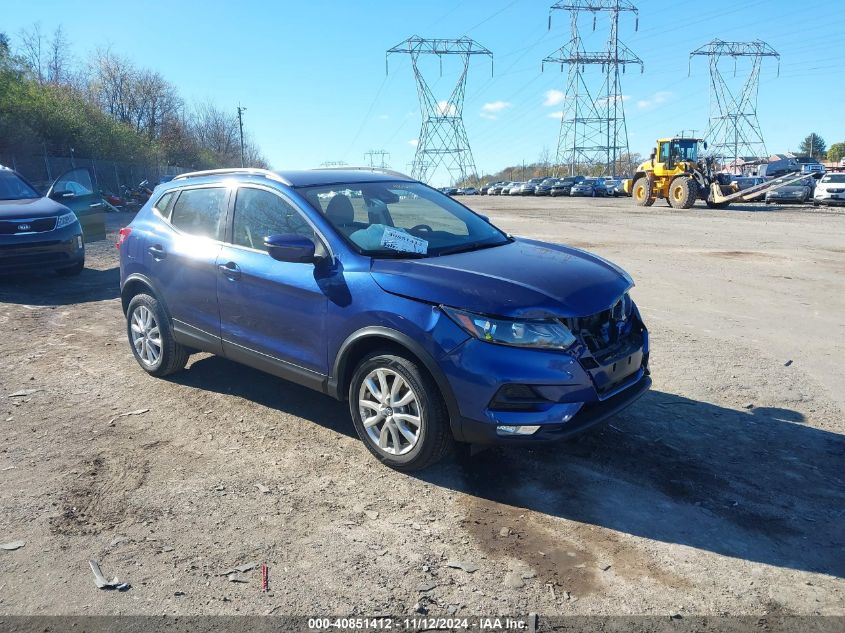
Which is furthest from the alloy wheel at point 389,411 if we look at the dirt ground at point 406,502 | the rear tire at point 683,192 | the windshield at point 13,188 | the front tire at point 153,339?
the rear tire at point 683,192

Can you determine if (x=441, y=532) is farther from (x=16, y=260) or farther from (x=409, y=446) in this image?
(x=16, y=260)

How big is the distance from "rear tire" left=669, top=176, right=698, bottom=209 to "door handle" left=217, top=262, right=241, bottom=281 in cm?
2729

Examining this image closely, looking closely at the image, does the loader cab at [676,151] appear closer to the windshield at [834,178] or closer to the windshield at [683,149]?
the windshield at [683,149]

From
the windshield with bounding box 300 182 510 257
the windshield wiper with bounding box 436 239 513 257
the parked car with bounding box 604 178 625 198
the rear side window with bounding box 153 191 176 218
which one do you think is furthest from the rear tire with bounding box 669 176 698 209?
the rear side window with bounding box 153 191 176 218

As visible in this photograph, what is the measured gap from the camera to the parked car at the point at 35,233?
9.45 metres

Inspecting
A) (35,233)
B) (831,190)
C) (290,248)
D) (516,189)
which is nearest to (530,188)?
(516,189)

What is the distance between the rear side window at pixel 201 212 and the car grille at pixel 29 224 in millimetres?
5355

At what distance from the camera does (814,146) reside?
106938mm

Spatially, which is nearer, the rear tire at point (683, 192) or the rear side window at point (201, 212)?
the rear side window at point (201, 212)

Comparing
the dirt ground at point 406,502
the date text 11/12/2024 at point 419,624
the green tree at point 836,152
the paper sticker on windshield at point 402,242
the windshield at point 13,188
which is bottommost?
the date text 11/12/2024 at point 419,624

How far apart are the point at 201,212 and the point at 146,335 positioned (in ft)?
4.17

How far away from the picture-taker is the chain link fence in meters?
29.4

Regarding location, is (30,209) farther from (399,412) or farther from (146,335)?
(399,412)

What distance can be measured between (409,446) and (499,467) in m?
0.60
